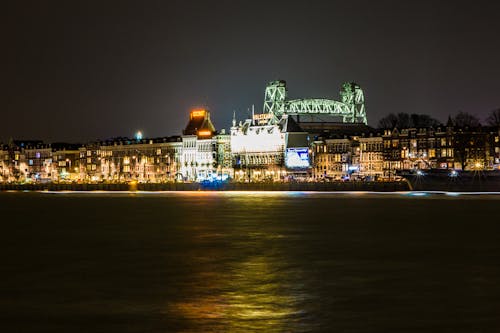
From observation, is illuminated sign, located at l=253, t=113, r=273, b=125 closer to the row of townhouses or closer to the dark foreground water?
the row of townhouses

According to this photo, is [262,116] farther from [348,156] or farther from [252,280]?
[252,280]

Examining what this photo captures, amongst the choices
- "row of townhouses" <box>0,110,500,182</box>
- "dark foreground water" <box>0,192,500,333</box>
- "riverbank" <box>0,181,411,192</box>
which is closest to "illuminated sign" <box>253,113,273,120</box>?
"row of townhouses" <box>0,110,500,182</box>

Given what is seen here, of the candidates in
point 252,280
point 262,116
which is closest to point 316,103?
point 262,116

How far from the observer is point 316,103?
187m

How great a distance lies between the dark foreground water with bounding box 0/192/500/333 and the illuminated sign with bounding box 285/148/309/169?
430 ft

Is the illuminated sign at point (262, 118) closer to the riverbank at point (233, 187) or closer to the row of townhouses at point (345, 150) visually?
the row of townhouses at point (345, 150)

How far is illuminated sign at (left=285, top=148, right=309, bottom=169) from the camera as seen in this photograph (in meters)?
176

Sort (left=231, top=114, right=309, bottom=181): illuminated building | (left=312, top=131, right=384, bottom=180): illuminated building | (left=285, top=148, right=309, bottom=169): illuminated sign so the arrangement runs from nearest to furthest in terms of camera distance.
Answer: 1. (left=312, top=131, right=384, bottom=180): illuminated building
2. (left=285, top=148, right=309, bottom=169): illuminated sign
3. (left=231, top=114, right=309, bottom=181): illuminated building

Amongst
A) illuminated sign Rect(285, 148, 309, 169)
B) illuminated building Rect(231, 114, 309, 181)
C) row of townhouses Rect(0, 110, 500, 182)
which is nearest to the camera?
row of townhouses Rect(0, 110, 500, 182)

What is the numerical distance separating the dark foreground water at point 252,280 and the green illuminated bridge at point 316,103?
14117cm

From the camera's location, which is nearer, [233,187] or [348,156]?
[233,187]

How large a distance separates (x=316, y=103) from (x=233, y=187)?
40.8m

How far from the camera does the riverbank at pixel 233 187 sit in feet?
434

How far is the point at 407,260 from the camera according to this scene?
29.1 meters
